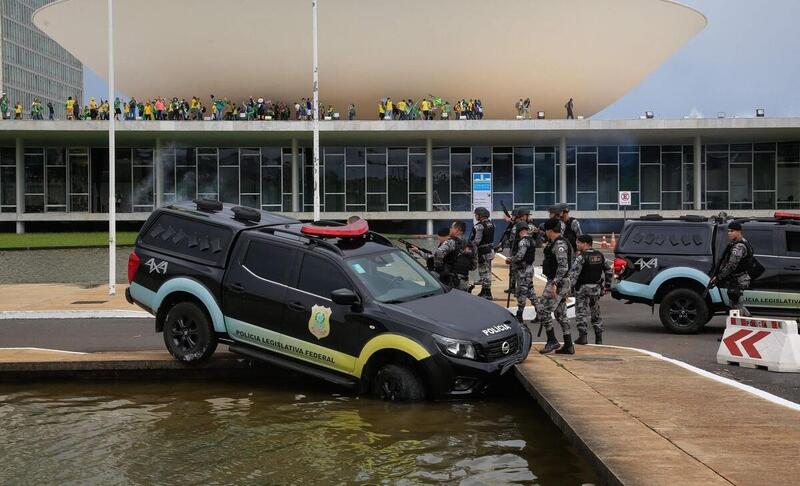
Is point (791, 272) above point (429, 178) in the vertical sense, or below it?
below

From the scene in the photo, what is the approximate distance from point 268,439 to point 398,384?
169 centimetres

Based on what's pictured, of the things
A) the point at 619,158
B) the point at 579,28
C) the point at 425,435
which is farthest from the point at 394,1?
the point at 425,435

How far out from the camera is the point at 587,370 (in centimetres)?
988

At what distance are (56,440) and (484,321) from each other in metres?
4.26

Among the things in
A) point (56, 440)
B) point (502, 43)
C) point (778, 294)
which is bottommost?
point (56, 440)

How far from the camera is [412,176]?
51.5 meters

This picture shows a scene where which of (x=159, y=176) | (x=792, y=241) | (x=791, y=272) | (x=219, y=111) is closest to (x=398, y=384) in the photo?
(x=791, y=272)

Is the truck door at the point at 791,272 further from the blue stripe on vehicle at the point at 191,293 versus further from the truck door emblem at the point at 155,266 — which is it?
the truck door emblem at the point at 155,266

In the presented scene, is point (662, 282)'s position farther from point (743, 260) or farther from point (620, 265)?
point (743, 260)

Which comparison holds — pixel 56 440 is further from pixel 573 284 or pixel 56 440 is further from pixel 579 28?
pixel 579 28

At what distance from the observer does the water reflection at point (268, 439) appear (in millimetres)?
6730

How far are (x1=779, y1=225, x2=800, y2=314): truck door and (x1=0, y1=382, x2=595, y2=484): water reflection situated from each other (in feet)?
22.0

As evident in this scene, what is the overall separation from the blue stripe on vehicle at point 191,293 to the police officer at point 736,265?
773 centimetres

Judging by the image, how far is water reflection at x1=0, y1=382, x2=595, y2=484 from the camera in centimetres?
673
